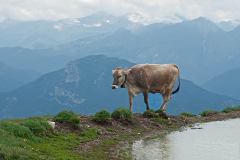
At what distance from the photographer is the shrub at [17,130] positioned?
1854 centimetres

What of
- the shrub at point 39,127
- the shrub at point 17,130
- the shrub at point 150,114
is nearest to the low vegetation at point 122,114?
the shrub at point 150,114

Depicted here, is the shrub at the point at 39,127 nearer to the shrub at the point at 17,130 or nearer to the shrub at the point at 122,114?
the shrub at the point at 17,130

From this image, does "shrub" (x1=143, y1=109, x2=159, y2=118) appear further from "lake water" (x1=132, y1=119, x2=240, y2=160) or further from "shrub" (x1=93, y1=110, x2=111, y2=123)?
"shrub" (x1=93, y1=110, x2=111, y2=123)

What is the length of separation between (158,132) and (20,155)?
11335 mm

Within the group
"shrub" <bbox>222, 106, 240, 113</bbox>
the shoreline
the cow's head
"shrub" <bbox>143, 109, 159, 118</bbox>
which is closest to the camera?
the shoreline

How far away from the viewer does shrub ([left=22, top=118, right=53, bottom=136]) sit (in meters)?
19.9

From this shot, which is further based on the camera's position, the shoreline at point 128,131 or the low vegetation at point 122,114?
the low vegetation at point 122,114

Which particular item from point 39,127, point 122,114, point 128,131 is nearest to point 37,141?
point 39,127

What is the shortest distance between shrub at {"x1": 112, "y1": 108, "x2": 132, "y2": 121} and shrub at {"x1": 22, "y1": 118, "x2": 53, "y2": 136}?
5.80 m

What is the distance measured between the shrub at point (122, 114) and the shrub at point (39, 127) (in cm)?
580

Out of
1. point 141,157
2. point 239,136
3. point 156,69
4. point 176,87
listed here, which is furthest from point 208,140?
point 176,87

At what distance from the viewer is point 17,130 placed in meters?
18.7

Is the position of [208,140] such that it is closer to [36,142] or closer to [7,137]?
[36,142]

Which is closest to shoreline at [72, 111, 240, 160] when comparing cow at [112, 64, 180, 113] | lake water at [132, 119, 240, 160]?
lake water at [132, 119, 240, 160]
